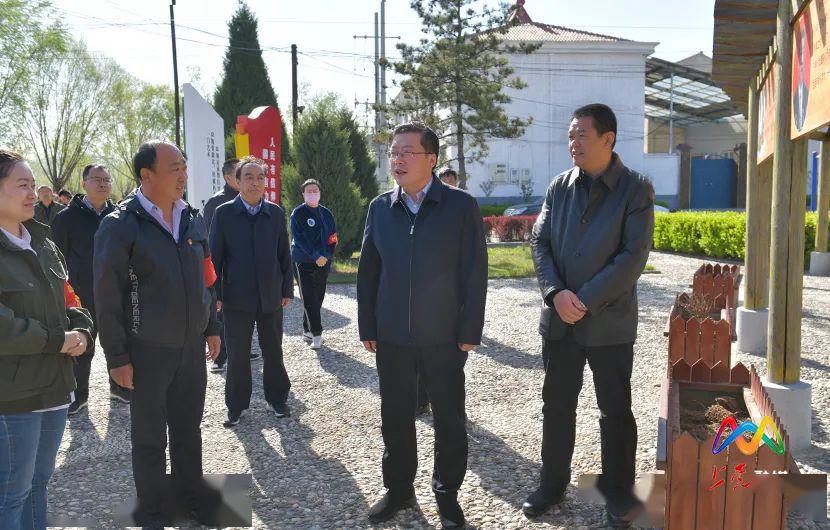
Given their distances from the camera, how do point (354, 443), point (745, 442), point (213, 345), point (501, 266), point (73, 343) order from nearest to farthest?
point (73, 343) → point (745, 442) → point (213, 345) → point (354, 443) → point (501, 266)

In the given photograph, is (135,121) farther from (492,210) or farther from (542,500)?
(542,500)

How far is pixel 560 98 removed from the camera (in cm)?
3653

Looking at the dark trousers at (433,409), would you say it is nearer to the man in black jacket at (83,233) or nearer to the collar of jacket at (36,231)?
the collar of jacket at (36,231)

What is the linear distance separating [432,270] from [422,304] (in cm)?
17

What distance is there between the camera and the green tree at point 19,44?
24884mm

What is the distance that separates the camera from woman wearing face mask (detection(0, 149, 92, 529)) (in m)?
2.47

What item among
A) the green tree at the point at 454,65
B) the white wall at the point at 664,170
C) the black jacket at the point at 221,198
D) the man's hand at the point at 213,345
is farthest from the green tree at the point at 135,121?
the man's hand at the point at 213,345

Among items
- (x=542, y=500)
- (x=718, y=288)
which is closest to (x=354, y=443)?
(x=542, y=500)

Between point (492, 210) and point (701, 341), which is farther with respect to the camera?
point (492, 210)

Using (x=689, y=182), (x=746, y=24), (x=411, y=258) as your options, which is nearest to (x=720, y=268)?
(x=746, y=24)

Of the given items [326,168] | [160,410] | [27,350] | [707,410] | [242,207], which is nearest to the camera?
[27,350]

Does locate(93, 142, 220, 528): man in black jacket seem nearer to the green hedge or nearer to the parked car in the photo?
the green hedge

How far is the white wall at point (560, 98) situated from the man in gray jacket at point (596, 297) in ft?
108

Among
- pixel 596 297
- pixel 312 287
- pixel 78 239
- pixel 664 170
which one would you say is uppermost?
pixel 664 170
